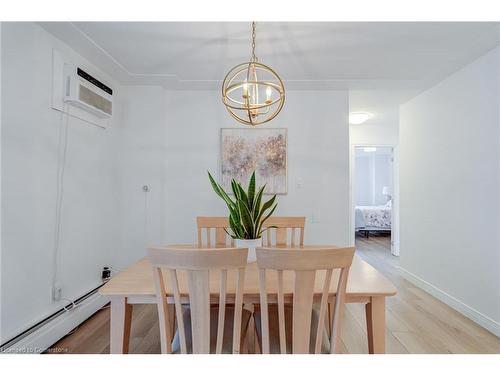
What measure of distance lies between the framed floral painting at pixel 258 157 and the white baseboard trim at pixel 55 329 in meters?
1.73

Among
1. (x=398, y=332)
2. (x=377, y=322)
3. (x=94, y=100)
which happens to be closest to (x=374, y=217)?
(x=398, y=332)

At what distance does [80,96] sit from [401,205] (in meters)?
3.88

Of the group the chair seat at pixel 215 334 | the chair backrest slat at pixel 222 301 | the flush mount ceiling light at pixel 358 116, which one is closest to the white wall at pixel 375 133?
the flush mount ceiling light at pixel 358 116

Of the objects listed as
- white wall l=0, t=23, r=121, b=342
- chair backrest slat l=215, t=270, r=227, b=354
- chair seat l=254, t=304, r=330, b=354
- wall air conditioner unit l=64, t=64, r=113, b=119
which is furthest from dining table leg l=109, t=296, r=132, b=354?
wall air conditioner unit l=64, t=64, r=113, b=119

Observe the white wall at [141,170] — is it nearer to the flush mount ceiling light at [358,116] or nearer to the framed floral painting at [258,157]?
the framed floral painting at [258,157]

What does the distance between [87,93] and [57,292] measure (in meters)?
1.64

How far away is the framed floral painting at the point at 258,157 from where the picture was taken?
303 centimetres

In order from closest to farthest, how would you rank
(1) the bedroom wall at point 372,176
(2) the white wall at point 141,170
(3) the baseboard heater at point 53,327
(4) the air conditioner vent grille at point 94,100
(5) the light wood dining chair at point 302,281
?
(5) the light wood dining chair at point 302,281, (3) the baseboard heater at point 53,327, (4) the air conditioner vent grille at point 94,100, (2) the white wall at point 141,170, (1) the bedroom wall at point 372,176

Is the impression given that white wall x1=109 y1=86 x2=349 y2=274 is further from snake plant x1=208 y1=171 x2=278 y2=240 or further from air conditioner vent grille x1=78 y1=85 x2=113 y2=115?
snake plant x1=208 y1=171 x2=278 y2=240

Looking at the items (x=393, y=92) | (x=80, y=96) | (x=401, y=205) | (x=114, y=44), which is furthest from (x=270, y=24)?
(x=401, y=205)

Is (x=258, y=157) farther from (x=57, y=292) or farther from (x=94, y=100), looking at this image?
(x=57, y=292)

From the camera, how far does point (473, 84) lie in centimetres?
235

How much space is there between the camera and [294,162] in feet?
10.0
